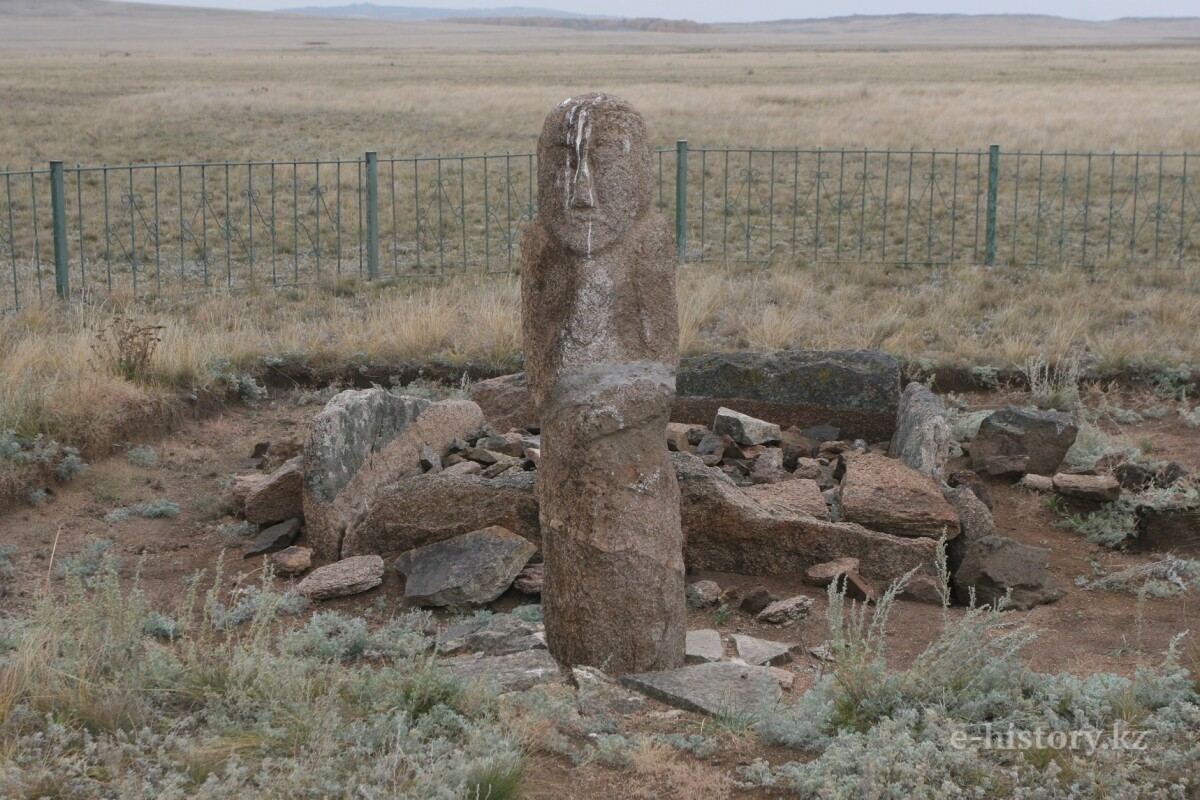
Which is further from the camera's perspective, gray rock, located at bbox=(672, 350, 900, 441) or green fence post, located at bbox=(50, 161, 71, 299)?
green fence post, located at bbox=(50, 161, 71, 299)

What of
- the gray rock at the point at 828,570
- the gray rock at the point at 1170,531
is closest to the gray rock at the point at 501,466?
the gray rock at the point at 828,570

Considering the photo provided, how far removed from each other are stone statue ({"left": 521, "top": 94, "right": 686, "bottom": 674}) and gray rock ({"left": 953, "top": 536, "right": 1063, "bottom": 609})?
1838 mm

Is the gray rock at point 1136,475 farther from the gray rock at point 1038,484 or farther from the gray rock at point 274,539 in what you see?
the gray rock at point 274,539

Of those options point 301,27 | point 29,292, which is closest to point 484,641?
point 29,292

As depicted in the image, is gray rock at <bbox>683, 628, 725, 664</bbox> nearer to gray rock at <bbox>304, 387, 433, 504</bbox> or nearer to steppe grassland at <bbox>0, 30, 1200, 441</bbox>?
gray rock at <bbox>304, 387, 433, 504</bbox>

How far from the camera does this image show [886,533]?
20.0 feet

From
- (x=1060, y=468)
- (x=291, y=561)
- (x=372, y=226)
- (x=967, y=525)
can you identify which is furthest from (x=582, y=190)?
(x=372, y=226)

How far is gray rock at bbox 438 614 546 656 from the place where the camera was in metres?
4.88

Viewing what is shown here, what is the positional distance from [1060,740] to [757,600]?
85.1 inches

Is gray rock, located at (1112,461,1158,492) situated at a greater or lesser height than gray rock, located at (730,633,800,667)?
greater

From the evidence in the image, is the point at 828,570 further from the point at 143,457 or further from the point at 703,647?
the point at 143,457

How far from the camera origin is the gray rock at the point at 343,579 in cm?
583

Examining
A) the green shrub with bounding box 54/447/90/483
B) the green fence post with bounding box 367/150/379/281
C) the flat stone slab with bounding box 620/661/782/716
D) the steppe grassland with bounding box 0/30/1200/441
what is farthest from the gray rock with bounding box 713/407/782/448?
the green fence post with bounding box 367/150/379/281

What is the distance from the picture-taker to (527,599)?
229 inches
